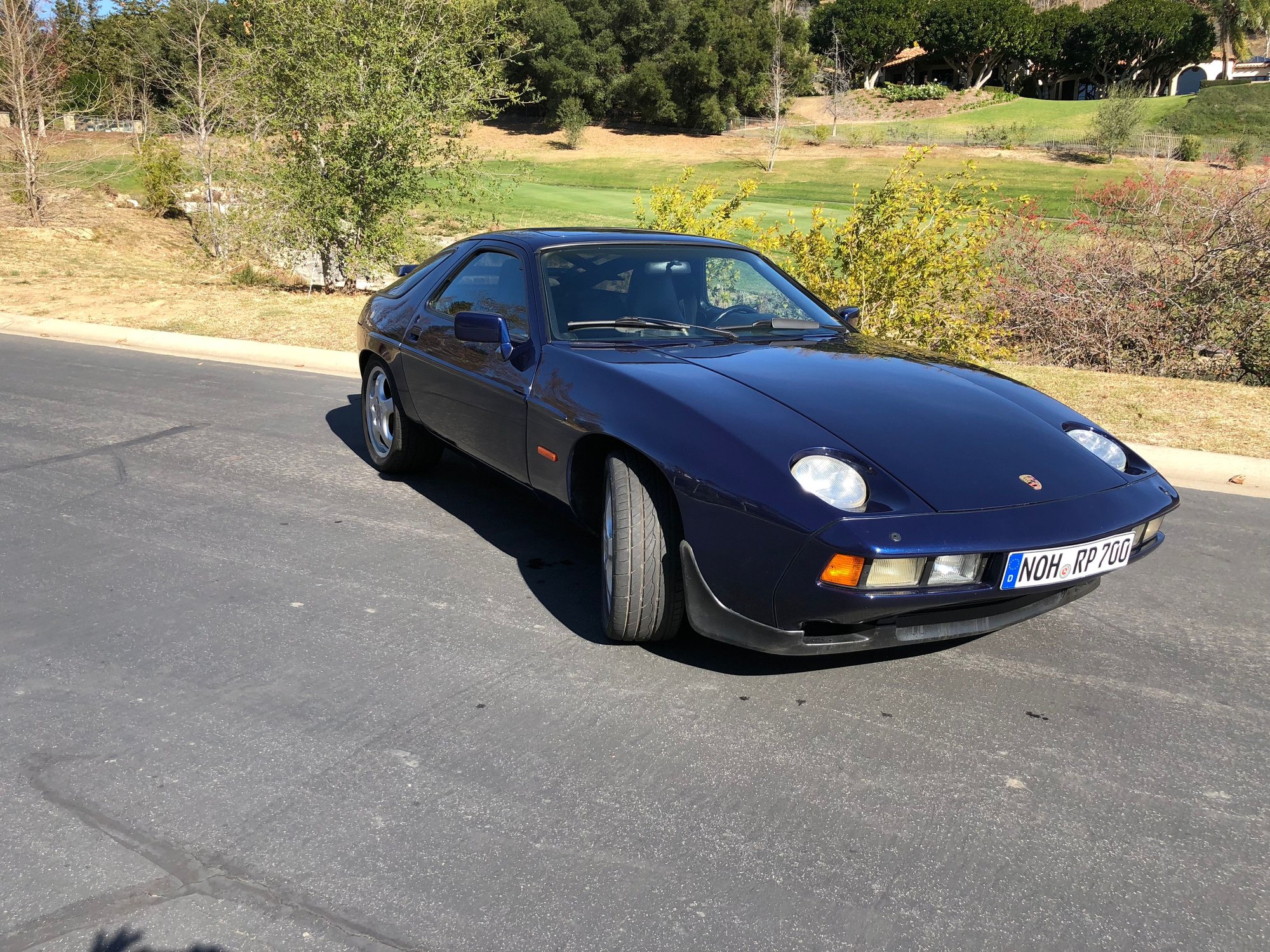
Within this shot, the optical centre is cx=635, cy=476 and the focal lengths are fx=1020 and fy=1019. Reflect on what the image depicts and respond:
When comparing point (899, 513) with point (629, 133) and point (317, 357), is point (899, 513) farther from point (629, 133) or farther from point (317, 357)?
point (629, 133)

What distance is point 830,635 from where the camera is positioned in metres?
3.09

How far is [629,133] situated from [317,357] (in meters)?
64.1

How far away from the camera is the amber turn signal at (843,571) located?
113 inches

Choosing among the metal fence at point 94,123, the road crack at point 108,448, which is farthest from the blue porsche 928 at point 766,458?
the metal fence at point 94,123

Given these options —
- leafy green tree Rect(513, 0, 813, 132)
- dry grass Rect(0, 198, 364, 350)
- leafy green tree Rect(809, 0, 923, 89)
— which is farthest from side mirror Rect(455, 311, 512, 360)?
leafy green tree Rect(809, 0, 923, 89)

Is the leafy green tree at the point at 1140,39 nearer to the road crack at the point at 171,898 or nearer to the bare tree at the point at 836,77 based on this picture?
the bare tree at the point at 836,77

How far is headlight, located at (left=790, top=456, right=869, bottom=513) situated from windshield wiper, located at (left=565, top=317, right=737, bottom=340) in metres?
1.29

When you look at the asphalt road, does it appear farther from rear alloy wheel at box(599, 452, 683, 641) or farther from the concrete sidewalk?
the concrete sidewalk

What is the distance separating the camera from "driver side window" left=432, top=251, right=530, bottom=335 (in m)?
4.43

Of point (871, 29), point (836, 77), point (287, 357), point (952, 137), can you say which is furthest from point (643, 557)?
point (871, 29)

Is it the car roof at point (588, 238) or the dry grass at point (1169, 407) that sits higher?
the car roof at point (588, 238)

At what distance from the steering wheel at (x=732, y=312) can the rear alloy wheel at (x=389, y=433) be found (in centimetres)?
170

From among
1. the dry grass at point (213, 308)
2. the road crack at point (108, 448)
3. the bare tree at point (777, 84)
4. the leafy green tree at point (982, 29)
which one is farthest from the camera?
the leafy green tree at point (982, 29)

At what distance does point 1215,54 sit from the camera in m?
89.4
